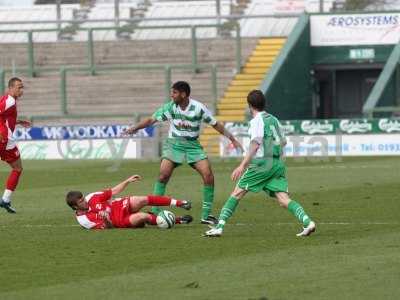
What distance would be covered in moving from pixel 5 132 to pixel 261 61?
92.7 feet

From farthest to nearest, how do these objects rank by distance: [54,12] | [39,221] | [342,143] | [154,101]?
[54,12] → [154,101] → [342,143] → [39,221]

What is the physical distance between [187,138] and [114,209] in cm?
172

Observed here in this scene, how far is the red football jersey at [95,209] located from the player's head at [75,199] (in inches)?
4.2

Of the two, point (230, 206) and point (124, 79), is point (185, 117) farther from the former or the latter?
point (124, 79)

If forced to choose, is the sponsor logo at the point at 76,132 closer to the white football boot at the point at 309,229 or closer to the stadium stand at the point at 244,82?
the stadium stand at the point at 244,82

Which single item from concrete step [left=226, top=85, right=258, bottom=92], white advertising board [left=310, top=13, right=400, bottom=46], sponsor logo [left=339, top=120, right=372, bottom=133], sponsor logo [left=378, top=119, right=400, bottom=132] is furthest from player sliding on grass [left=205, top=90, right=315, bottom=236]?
white advertising board [left=310, top=13, right=400, bottom=46]

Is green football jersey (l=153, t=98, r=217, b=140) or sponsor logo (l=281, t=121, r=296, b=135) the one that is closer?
green football jersey (l=153, t=98, r=217, b=140)

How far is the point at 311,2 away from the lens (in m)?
50.0

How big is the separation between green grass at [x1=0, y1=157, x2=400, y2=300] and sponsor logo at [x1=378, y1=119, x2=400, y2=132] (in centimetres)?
1584

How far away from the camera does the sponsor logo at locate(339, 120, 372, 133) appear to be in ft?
132

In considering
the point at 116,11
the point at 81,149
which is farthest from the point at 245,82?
the point at 81,149

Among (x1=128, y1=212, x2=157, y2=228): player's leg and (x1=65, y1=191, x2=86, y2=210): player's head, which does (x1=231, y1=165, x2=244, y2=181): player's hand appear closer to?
(x1=128, y1=212, x2=157, y2=228): player's leg

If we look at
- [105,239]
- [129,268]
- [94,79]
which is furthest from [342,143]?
[129,268]

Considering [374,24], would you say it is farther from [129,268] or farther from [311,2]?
Result: [129,268]
